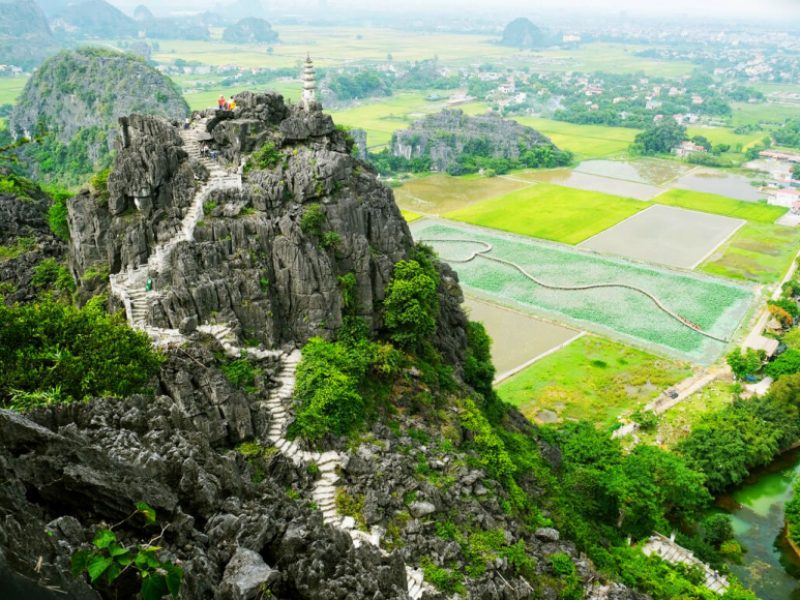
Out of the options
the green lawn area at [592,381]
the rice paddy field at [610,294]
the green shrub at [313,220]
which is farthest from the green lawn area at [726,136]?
the green shrub at [313,220]

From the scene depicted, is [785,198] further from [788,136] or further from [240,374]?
[240,374]

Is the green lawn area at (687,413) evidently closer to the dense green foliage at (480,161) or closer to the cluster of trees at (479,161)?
the cluster of trees at (479,161)

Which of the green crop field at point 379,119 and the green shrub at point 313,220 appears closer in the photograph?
the green shrub at point 313,220

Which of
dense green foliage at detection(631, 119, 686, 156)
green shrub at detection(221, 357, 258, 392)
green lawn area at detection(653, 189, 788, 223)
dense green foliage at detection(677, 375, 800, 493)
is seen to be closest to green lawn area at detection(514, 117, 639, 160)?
dense green foliage at detection(631, 119, 686, 156)

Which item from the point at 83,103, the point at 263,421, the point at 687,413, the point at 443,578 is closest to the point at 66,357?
the point at 263,421

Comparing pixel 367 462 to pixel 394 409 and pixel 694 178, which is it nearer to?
pixel 394 409

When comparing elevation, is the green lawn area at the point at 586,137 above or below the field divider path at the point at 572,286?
above
